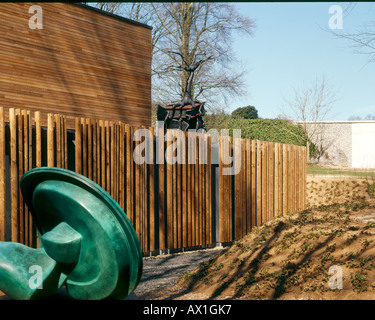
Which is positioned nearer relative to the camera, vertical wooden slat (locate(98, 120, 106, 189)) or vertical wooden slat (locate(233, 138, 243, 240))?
vertical wooden slat (locate(98, 120, 106, 189))

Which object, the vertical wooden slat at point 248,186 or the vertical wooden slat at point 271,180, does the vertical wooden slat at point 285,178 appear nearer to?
the vertical wooden slat at point 271,180

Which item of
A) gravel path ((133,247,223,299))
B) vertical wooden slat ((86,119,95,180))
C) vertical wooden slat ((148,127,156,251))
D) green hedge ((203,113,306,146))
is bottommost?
gravel path ((133,247,223,299))

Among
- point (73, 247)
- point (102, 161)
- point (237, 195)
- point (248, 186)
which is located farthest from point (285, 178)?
point (73, 247)

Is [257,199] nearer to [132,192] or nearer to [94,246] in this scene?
[132,192]

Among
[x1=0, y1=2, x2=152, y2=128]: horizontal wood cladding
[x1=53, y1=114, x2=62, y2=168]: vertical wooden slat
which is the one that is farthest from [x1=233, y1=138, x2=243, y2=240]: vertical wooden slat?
[x1=53, y1=114, x2=62, y2=168]: vertical wooden slat

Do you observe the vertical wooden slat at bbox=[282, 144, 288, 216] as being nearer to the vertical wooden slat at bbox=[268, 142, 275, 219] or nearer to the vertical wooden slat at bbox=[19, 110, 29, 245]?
the vertical wooden slat at bbox=[268, 142, 275, 219]

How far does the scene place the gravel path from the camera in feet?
18.4

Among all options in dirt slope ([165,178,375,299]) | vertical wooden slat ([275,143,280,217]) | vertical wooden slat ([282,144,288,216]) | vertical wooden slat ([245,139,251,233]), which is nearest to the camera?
dirt slope ([165,178,375,299])

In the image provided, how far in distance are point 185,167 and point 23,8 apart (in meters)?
4.47

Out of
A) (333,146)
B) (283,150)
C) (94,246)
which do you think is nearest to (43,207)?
(94,246)

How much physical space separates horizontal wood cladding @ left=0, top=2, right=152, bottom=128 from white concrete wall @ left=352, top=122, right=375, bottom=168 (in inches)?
688

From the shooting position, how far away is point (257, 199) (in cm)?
995

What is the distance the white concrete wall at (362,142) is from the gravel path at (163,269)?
18483 millimetres

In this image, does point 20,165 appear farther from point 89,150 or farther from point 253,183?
point 253,183
